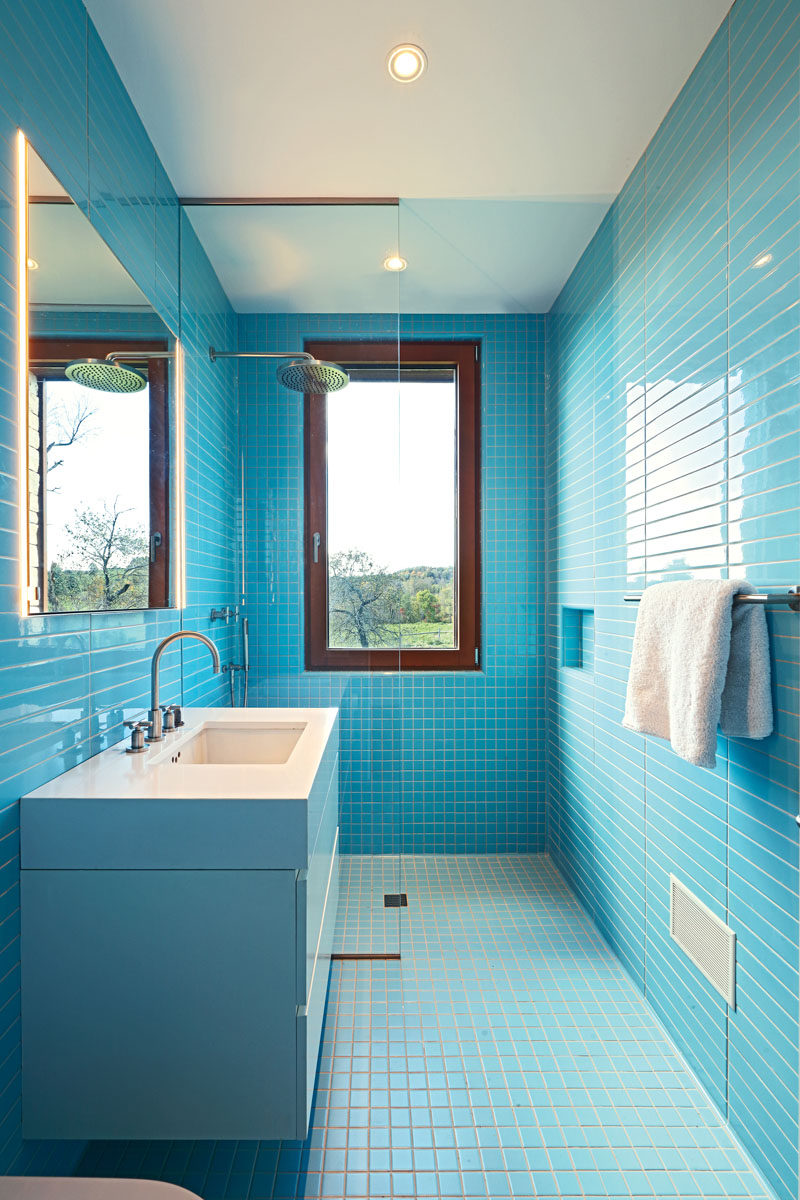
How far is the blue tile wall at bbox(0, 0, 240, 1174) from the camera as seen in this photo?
1178 mm

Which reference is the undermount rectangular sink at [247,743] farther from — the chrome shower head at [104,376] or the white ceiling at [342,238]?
the white ceiling at [342,238]

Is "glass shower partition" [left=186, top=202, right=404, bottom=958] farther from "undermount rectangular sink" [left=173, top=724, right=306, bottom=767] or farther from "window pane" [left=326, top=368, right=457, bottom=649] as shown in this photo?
"undermount rectangular sink" [left=173, top=724, right=306, bottom=767]

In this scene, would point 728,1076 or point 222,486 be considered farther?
point 222,486

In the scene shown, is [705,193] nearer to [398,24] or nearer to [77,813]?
[398,24]

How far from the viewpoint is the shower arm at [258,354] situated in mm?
2160

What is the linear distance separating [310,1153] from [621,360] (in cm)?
230

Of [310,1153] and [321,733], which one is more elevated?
[321,733]

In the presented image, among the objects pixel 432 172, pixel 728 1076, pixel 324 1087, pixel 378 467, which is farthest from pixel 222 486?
pixel 728 1076

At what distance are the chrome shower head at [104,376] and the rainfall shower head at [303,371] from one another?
50 cm

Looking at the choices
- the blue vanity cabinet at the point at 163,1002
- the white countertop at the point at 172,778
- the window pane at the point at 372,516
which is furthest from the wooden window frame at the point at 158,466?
the blue vanity cabinet at the point at 163,1002

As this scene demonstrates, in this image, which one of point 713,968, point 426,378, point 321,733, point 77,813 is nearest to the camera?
point 77,813

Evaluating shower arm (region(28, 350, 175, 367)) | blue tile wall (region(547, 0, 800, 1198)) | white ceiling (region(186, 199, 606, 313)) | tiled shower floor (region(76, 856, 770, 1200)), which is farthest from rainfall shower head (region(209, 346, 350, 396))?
tiled shower floor (region(76, 856, 770, 1200))

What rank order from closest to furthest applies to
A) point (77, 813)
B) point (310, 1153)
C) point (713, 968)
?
point (77, 813)
point (310, 1153)
point (713, 968)

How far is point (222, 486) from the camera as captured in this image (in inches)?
84.8
